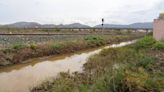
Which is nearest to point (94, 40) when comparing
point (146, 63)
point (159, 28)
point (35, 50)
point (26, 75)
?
point (35, 50)

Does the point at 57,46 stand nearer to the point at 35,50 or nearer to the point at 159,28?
the point at 35,50

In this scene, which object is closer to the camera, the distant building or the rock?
the rock

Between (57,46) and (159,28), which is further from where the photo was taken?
(57,46)

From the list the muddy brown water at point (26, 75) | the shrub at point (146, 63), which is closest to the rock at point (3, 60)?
the muddy brown water at point (26, 75)

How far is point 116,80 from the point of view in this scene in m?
6.85

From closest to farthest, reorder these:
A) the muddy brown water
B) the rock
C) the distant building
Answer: the muddy brown water < the rock < the distant building

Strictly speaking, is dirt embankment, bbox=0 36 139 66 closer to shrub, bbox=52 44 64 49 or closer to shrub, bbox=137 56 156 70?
shrub, bbox=52 44 64 49

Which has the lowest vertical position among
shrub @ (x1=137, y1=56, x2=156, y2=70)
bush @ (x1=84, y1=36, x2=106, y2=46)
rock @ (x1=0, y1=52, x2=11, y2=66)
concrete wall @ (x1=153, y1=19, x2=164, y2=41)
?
bush @ (x1=84, y1=36, x2=106, y2=46)

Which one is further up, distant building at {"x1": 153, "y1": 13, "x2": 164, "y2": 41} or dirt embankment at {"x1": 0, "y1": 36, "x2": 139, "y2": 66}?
distant building at {"x1": 153, "y1": 13, "x2": 164, "y2": 41}

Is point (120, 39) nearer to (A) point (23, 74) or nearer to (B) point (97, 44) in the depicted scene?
(B) point (97, 44)

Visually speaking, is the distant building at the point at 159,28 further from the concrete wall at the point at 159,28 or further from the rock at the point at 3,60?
the rock at the point at 3,60

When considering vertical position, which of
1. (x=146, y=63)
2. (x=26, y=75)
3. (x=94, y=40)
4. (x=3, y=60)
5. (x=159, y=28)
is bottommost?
(x=94, y=40)

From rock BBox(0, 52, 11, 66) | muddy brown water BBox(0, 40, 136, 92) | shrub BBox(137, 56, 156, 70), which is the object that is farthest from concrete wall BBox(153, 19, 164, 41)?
rock BBox(0, 52, 11, 66)

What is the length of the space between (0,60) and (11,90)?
6539 mm
